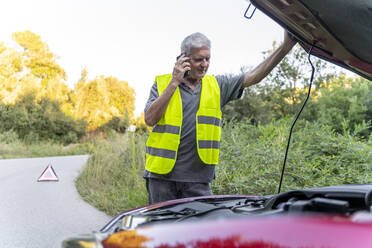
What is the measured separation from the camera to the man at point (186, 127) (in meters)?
2.81

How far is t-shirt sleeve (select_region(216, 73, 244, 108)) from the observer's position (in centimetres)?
303

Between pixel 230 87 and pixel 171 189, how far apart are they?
36.6 inches

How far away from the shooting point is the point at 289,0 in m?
1.70

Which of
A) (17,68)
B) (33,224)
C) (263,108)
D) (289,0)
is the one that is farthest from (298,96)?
(17,68)

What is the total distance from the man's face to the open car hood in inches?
35.5

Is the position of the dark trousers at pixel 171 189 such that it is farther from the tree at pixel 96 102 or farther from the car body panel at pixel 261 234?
the tree at pixel 96 102

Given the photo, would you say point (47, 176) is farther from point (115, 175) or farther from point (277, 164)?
point (277, 164)

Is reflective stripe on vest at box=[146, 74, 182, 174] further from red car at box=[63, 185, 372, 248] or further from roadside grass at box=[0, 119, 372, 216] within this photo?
roadside grass at box=[0, 119, 372, 216]

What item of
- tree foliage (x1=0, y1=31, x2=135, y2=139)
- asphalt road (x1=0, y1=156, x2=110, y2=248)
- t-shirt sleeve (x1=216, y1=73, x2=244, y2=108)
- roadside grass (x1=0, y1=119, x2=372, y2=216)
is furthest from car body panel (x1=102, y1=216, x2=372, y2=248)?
tree foliage (x1=0, y1=31, x2=135, y2=139)

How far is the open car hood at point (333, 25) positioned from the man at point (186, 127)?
0.75 m

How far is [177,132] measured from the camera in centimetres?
285

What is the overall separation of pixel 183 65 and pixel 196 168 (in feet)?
2.55

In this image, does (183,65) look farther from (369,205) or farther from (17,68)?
(17,68)

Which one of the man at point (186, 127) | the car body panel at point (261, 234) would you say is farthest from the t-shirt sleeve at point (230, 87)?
the car body panel at point (261, 234)
